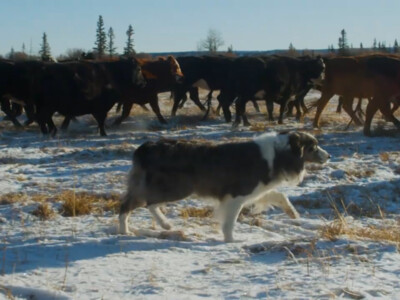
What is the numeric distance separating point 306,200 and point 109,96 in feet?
27.8

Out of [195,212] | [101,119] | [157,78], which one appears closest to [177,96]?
[157,78]

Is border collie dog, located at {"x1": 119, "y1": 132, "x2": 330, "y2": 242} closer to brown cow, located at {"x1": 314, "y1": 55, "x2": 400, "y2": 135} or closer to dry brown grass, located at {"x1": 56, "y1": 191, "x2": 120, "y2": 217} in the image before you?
dry brown grass, located at {"x1": 56, "y1": 191, "x2": 120, "y2": 217}

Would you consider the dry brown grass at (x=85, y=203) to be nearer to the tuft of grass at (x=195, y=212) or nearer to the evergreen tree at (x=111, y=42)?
the tuft of grass at (x=195, y=212)

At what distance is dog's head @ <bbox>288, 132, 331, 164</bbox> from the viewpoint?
8.31m

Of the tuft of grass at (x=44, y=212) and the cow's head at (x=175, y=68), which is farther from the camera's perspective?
the cow's head at (x=175, y=68)

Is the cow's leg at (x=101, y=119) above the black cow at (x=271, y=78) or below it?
below

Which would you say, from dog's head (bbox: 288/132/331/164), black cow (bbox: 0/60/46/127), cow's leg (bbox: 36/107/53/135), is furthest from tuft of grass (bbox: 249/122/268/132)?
dog's head (bbox: 288/132/331/164)

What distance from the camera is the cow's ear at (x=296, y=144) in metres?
8.28

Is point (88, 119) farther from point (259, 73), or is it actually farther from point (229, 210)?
point (229, 210)

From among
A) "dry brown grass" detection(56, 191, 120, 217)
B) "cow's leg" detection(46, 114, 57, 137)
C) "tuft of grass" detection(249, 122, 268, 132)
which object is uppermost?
"cow's leg" detection(46, 114, 57, 137)

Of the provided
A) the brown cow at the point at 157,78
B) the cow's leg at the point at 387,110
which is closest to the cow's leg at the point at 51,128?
the brown cow at the point at 157,78

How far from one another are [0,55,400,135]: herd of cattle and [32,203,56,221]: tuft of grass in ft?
28.0

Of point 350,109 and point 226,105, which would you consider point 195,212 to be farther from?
point 226,105

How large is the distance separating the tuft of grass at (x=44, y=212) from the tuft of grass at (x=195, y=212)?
1.65 meters
